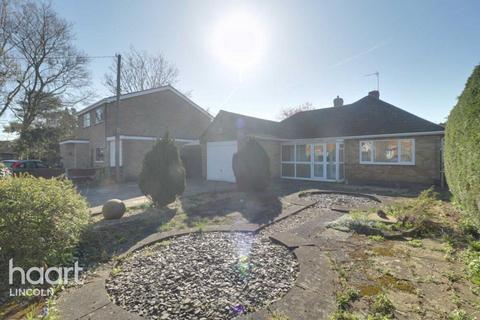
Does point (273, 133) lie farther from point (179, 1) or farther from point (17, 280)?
point (17, 280)

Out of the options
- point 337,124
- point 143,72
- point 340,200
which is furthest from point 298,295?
point 143,72

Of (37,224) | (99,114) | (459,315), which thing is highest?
(99,114)

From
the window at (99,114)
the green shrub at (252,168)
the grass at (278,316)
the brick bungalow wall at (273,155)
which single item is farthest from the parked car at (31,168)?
the grass at (278,316)

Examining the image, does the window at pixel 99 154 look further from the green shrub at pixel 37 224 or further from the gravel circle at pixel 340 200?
the gravel circle at pixel 340 200

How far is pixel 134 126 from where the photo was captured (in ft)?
55.0

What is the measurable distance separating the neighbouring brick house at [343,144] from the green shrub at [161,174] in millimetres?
6403

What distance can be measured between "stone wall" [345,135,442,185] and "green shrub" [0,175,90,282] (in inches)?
505

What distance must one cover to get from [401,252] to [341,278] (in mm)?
1654

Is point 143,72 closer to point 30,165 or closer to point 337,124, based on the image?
point 30,165

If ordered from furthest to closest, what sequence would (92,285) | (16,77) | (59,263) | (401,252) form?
(16,77)
(401,252)
(59,263)
(92,285)

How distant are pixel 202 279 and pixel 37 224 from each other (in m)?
2.88

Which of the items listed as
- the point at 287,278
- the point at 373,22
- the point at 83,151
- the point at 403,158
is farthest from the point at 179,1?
the point at 83,151

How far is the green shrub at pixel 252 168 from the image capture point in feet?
35.4

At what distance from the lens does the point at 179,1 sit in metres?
8.21
